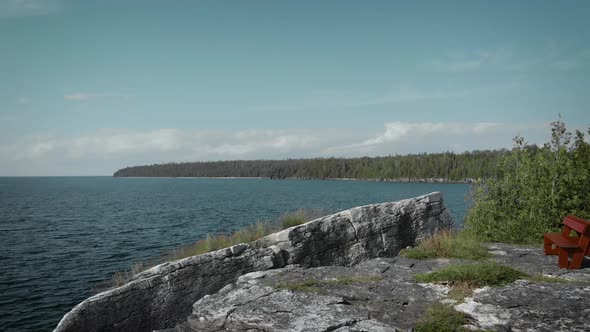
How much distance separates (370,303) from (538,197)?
32.2 ft

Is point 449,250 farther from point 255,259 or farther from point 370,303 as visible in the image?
point 255,259

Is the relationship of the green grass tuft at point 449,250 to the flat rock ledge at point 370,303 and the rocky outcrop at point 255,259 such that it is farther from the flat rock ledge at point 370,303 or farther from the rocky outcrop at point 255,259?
the rocky outcrop at point 255,259

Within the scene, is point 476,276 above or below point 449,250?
above

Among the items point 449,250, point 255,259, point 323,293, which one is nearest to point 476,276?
point 323,293

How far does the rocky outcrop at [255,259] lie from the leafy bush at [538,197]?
2.04 m

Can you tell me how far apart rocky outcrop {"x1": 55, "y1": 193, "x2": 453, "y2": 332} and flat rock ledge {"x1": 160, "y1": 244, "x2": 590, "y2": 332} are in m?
0.75

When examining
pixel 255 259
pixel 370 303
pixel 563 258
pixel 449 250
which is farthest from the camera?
pixel 449 250

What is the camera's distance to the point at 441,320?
6477mm

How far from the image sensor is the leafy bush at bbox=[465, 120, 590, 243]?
44.6ft

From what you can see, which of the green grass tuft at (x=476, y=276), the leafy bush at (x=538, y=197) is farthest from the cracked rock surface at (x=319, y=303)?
the leafy bush at (x=538, y=197)

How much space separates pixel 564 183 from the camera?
539 inches

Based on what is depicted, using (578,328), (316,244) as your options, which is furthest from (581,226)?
(316,244)

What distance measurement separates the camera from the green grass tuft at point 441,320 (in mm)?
6258

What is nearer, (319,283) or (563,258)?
(319,283)
